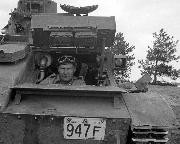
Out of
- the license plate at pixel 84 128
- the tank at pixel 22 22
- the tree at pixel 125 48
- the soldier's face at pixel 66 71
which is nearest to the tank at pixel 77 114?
the license plate at pixel 84 128

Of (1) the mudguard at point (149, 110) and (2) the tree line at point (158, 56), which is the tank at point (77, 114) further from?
(2) the tree line at point (158, 56)

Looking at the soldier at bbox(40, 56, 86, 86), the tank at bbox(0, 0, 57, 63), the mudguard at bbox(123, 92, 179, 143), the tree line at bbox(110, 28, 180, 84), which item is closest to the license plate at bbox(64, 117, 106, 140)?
the mudguard at bbox(123, 92, 179, 143)

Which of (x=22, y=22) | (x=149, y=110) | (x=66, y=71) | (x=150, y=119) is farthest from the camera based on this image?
(x=22, y=22)

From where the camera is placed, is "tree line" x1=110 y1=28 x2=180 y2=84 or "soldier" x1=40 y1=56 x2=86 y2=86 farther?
"tree line" x1=110 y1=28 x2=180 y2=84

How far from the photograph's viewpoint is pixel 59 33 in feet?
25.1

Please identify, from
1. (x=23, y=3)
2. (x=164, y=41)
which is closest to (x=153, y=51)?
(x=164, y=41)

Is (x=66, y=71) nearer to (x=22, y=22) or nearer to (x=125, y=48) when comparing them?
(x=22, y=22)

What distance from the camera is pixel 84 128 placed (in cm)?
627

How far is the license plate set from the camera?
6238mm

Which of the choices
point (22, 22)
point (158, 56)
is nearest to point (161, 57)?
point (158, 56)

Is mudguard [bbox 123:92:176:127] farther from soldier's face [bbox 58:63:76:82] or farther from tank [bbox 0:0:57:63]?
tank [bbox 0:0:57:63]

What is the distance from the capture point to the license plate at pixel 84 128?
20.5 ft

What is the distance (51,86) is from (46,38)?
1.89m

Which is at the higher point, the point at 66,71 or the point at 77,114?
the point at 66,71
